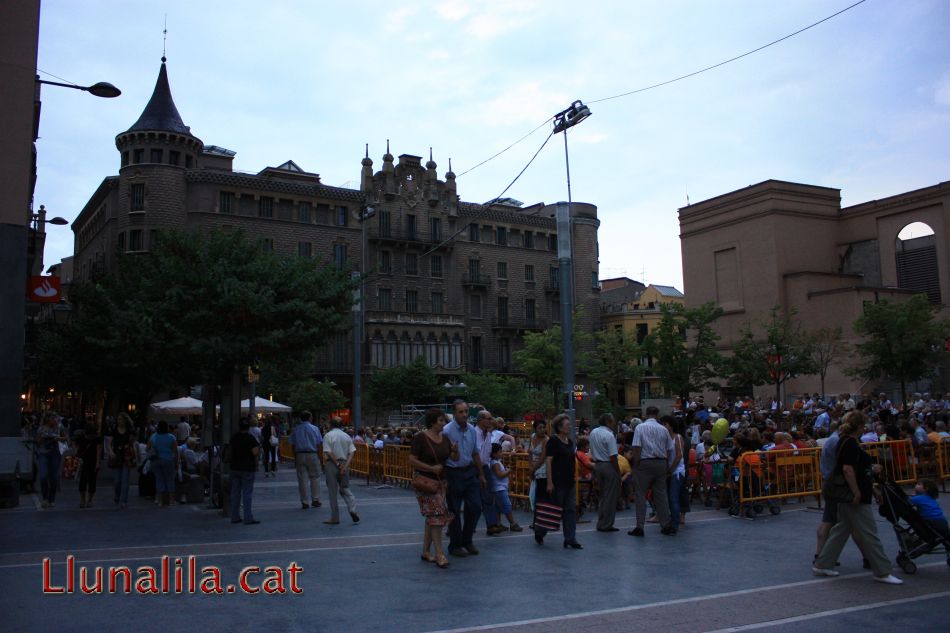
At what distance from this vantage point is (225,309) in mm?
16047

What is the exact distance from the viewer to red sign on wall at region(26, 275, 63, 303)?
17594mm

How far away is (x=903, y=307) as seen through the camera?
31.2m

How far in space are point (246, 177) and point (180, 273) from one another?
1592 inches

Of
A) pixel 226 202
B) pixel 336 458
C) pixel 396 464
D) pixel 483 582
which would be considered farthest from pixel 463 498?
pixel 226 202

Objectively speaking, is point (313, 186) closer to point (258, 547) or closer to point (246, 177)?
point (246, 177)

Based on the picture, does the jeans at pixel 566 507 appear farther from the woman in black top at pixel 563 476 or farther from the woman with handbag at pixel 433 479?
the woman with handbag at pixel 433 479

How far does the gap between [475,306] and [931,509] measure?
185 feet

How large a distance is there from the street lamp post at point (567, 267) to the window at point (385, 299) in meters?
43.6

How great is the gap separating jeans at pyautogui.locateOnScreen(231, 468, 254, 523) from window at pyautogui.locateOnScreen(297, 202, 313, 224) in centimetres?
4632

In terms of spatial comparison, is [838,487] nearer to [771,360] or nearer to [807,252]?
[771,360]

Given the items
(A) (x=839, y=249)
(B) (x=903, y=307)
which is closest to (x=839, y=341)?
(B) (x=903, y=307)

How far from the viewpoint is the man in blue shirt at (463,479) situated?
31.9 feet

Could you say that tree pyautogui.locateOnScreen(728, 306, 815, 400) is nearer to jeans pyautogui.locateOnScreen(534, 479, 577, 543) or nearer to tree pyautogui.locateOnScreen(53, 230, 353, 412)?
tree pyautogui.locateOnScreen(53, 230, 353, 412)

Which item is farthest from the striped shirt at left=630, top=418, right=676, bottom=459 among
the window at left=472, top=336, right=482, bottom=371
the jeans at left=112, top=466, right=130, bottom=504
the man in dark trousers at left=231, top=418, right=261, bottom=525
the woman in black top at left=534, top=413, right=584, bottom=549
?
the window at left=472, top=336, right=482, bottom=371
